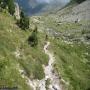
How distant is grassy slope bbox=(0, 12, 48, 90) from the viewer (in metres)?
47.0

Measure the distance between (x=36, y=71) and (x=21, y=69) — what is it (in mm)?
2597

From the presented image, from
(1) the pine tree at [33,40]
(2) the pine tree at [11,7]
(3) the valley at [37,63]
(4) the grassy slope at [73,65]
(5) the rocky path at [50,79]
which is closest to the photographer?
(3) the valley at [37,63]

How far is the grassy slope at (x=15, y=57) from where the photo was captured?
154 ft

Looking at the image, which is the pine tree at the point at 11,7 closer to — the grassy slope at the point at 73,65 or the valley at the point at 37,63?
the valley at the point at 37,63

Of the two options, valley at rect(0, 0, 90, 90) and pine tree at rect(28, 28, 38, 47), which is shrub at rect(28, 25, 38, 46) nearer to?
pine tree at rect(28, 28, 38, 47)

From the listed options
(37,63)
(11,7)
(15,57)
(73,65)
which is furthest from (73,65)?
(11,7)

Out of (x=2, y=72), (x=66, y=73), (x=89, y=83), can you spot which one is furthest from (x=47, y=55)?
(x=2, y=72)

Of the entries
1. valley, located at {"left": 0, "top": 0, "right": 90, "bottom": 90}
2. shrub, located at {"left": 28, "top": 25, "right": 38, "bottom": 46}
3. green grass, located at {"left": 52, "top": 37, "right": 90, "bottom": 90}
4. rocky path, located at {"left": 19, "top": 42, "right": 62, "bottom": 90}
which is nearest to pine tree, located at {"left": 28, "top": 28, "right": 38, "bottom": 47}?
shrub, located at {"left": 28, "top": 25, "right": 38, "bottom": 46}

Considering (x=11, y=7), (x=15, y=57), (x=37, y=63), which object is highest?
(x=11, y=7)

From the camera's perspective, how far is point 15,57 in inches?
2047

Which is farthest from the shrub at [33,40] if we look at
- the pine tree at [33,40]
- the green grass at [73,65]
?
the green grass at [73,65]

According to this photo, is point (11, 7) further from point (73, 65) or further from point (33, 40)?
point (73, 65)

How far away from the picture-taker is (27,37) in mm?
59969

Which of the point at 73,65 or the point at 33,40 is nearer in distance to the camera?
the point at 33,40
